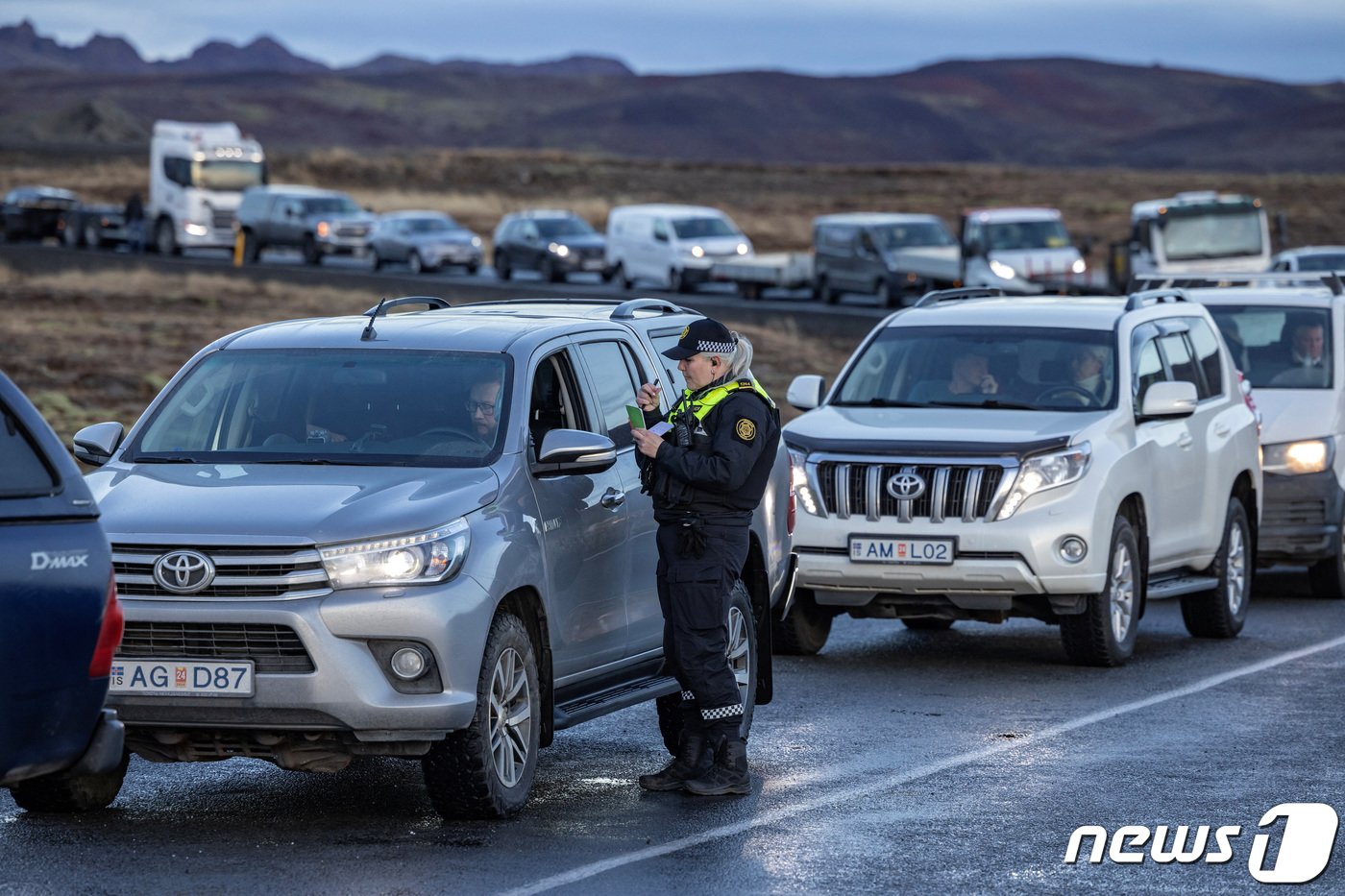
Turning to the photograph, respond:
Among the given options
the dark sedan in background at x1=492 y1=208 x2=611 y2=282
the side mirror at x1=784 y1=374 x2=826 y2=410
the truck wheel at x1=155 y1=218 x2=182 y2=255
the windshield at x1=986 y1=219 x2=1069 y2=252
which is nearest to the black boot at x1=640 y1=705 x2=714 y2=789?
the side mirror at x1=784 y1=374 x2=826 y2=410

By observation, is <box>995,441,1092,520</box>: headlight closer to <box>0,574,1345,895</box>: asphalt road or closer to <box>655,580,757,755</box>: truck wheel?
<box>0,574,1345,895</box>: asphalt road

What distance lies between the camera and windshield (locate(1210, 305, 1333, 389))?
1609cm

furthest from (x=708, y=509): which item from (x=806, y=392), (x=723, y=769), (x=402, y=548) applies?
(x=806, y=392)

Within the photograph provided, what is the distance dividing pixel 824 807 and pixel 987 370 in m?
5.19

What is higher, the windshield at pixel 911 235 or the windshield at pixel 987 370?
the windshield at pixel 987 370

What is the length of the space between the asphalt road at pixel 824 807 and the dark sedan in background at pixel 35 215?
180 feet

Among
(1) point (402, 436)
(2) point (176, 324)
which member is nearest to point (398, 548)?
(1) point (402, 436)

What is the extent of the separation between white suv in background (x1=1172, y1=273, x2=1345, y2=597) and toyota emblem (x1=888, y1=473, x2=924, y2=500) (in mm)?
4196

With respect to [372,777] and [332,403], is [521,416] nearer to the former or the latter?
[332,403]

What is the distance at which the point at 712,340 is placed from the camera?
8.30 metres

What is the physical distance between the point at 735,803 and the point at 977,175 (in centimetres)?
11265

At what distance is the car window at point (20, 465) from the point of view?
5.90 metres

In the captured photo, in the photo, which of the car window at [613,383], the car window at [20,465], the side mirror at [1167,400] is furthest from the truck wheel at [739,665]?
the side mirror at [1167,400]

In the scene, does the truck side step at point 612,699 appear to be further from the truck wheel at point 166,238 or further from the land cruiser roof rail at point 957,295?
the truck wheel at point 166,238
